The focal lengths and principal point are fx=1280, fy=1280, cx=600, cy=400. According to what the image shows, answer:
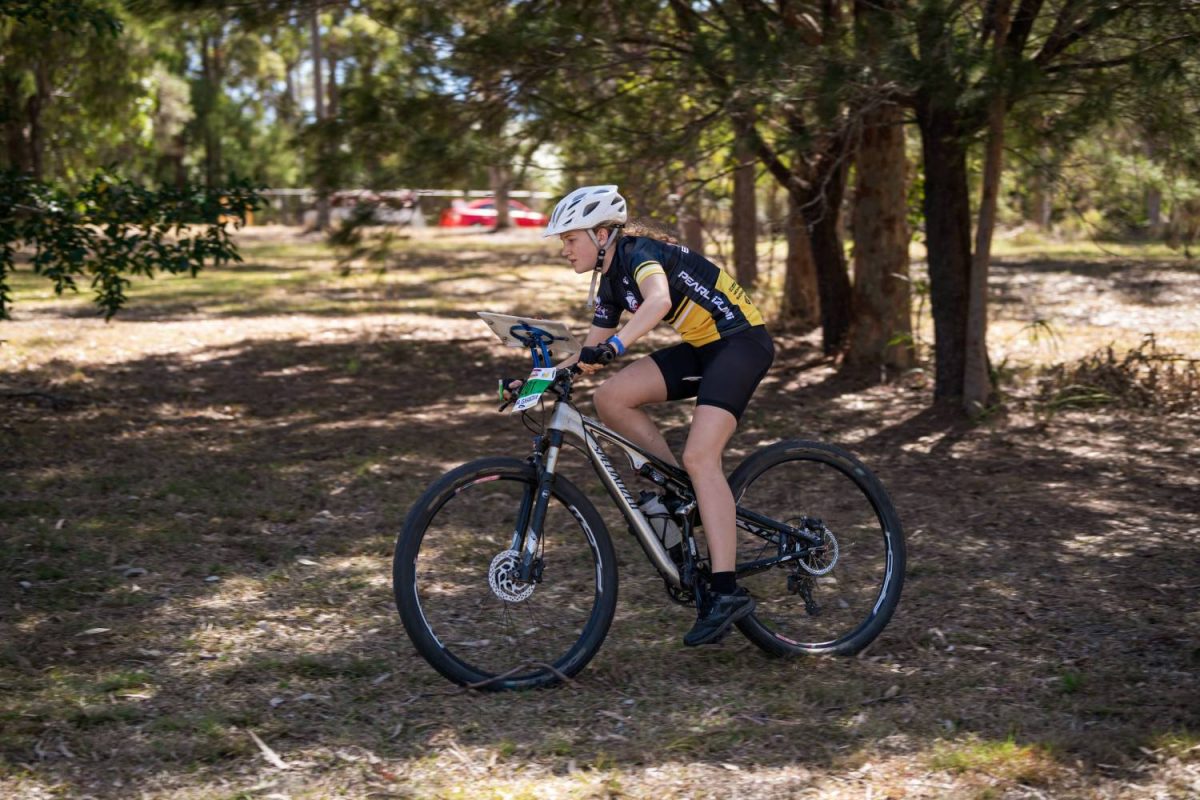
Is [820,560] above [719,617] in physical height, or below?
above

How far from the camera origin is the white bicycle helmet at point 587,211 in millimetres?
4699

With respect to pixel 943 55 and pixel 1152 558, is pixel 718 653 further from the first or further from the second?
pixel 943 55

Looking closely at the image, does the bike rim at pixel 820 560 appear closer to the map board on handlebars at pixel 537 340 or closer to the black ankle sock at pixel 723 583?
the black ankle sock at pixel 723 583

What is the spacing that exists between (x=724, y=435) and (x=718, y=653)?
943mm

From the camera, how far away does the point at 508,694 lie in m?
4.64

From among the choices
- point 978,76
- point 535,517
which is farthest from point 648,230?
point 978,76

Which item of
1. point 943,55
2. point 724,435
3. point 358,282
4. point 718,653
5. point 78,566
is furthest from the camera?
point 358,282

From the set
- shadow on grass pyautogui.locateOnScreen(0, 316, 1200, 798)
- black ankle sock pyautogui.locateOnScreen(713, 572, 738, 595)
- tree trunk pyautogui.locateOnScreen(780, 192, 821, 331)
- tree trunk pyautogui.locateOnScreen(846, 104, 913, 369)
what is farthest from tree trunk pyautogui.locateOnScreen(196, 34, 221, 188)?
black ankle sock pyautogui.locateOnScreen(713, 572, 738, 595)

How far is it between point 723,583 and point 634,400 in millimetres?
769

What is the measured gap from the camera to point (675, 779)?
3.98 meters

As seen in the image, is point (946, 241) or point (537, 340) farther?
point (946, 241)

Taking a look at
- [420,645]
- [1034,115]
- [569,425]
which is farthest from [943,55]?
[420,645]

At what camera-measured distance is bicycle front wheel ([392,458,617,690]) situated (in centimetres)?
448

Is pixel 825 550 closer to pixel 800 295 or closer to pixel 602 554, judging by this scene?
pixel 602 554
